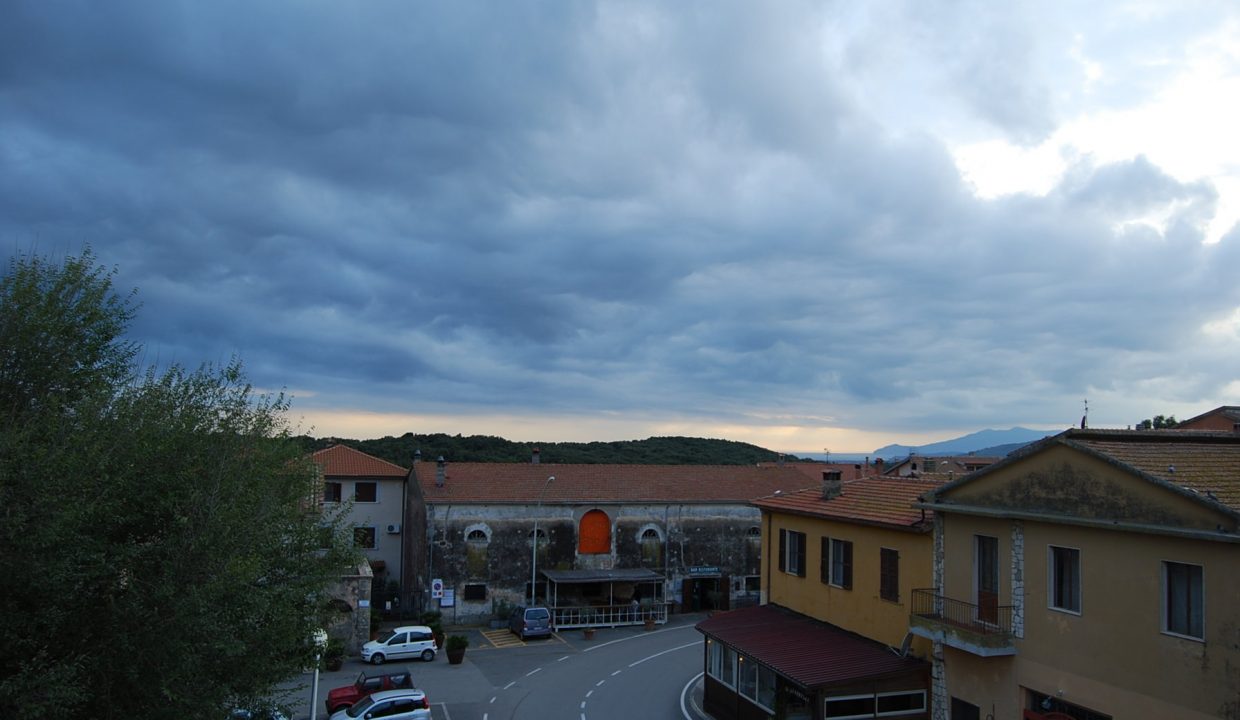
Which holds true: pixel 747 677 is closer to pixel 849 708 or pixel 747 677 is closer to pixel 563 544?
pixel 849 708

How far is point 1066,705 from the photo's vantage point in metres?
17.0

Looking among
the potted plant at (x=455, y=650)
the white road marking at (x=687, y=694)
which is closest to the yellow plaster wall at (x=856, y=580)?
the white road marking at (x=687, y=694)

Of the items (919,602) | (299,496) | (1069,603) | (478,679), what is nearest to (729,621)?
(919,602)

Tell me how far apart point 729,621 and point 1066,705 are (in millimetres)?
12207

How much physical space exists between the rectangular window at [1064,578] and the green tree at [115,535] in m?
15.4

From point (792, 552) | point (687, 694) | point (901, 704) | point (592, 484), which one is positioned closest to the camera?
point (901, 704)

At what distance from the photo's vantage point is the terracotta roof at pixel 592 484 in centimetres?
4400

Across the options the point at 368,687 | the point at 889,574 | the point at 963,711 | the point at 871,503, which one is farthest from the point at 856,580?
the point at 368,687

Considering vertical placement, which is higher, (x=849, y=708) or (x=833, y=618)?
(x=833, y=618)

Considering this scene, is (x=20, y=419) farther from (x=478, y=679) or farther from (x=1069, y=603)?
(x=478, y=679)

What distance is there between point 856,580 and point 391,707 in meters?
14.2

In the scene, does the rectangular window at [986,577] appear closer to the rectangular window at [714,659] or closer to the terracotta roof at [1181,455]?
the terracotta roof at [1181,455]

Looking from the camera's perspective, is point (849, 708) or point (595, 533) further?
point (595, 533)

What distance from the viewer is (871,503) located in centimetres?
2545
